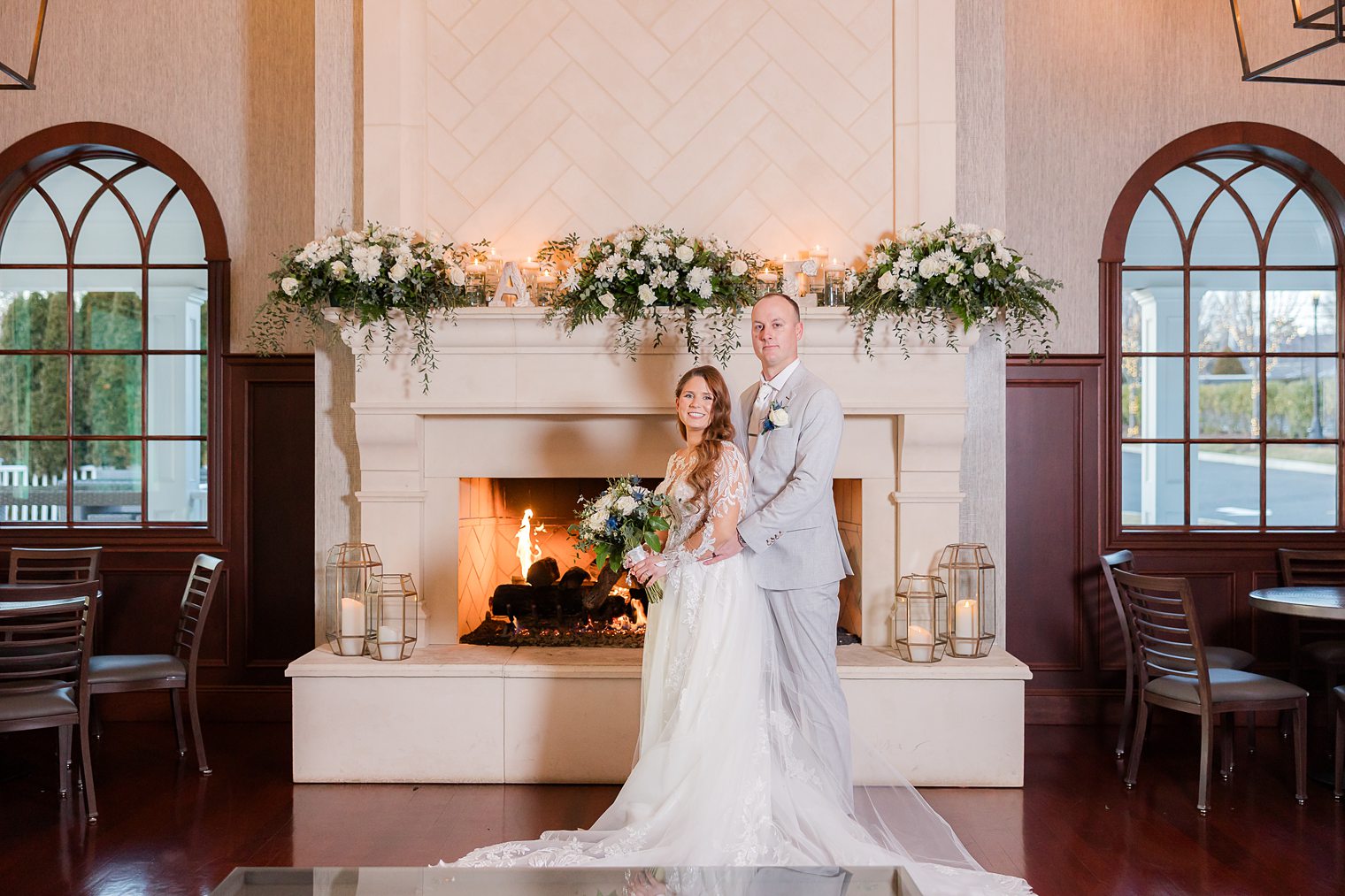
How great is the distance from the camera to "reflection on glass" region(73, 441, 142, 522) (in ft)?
20.9

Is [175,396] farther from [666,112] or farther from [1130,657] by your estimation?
[1130,657]

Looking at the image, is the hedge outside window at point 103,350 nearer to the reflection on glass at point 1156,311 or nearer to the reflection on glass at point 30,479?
the reflection on glass at point 30,479

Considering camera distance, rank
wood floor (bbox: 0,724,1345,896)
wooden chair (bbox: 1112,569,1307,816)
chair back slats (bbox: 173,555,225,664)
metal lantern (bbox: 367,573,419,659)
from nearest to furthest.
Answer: wood floor (bbox: 0,724,1345,896), wooden chair (bbox: 1112,569,1307,816), metal lantern (bbox: 367,573,419,659), chair back slats (bbox: 173,555,225,664)

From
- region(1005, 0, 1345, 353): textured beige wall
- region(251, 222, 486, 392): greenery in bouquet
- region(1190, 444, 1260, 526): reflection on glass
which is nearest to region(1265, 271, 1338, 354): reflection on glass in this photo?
region(1190, 444, 1260, 526): reflection on glass

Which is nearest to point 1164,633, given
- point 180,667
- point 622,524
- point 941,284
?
point 941,284

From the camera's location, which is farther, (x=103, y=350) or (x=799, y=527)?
(x=103, y=350)

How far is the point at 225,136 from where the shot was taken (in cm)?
620

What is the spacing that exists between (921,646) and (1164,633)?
1.21 m

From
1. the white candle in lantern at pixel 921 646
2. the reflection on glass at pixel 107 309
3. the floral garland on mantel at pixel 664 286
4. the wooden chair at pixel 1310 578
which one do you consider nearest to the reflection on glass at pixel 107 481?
the reflection on glass at pixel 107 309

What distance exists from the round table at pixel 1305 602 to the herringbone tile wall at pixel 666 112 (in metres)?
2.54

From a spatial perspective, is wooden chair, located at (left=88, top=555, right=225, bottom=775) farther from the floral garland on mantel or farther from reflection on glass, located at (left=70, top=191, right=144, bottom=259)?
reflection on glass, located at (left=70, top=191, right=144, bottom=259)

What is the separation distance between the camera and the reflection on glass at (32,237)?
6379 mm

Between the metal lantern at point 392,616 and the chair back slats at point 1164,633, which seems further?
the metal lantern at point 392,616

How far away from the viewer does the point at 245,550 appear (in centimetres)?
619
